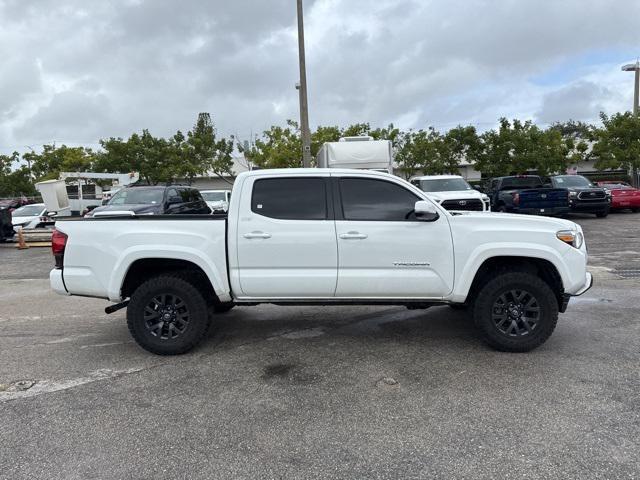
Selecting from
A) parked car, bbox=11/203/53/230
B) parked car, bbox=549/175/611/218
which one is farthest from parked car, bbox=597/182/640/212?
parked car, bbox=11/203/53/230

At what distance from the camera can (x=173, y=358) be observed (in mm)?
4895

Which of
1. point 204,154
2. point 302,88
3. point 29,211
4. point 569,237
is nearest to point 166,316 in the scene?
point 569,237

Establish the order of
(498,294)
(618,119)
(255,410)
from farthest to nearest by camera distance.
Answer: (618,119), (498,294), (255,410)

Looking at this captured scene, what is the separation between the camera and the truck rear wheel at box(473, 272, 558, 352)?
4.71 m

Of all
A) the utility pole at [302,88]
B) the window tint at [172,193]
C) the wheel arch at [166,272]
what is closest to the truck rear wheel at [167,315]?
the wheel arch at [166,272]

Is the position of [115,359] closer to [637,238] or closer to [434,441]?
[434,441]

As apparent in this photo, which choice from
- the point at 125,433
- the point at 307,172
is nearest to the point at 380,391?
the point at 125,433

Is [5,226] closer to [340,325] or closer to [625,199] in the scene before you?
[340,325]

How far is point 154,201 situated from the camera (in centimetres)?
1341

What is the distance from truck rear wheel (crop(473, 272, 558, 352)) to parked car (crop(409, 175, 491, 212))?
8.96m

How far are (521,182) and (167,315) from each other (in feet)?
57.4

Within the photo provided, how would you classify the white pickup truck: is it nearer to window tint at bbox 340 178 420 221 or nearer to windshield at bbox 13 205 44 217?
window tint at bbox 340 178 420 221

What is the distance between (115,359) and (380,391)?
2713 millimetres

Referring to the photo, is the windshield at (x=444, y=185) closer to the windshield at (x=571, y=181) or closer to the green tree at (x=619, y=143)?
the windshield at (x=571, y=181)
